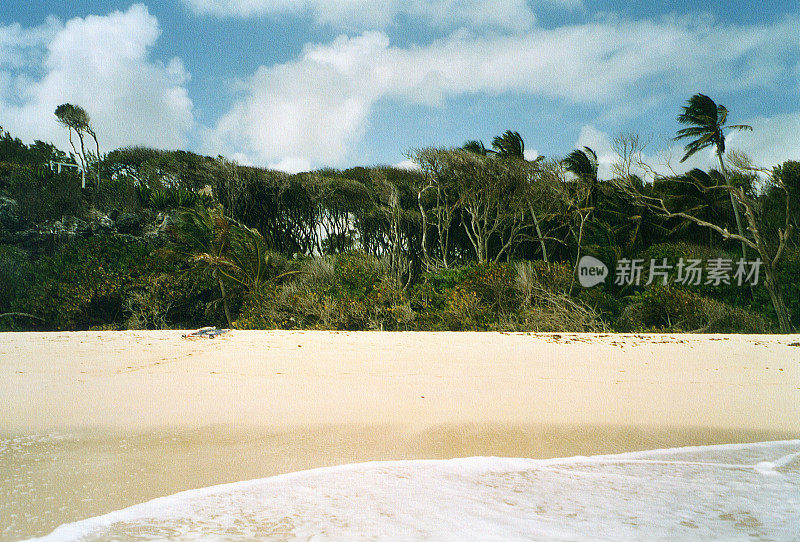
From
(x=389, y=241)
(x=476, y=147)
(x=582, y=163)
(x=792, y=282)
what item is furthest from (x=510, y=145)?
(x=792, y=282)

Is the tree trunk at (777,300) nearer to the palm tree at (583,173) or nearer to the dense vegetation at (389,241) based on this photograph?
the dense vegetation at (389,241)

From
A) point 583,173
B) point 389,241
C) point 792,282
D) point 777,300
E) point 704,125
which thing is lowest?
point 777,300

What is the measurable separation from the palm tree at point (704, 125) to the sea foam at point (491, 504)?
38.9ft

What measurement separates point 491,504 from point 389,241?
44.8ft

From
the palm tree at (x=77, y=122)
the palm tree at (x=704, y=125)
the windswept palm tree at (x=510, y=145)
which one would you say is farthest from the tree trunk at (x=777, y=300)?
the palm tree at (x=77, y=122)

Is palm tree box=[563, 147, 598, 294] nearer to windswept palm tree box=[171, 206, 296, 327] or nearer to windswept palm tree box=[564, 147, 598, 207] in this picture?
windswept palm tree box=[564, 147, 598, 207]

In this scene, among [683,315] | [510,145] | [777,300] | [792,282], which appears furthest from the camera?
[510,145]

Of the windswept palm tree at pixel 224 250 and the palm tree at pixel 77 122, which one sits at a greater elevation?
the palm tree at pixel 77 122

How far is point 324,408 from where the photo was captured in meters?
3.39

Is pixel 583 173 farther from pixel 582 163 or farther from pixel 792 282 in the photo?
pixel 792 282

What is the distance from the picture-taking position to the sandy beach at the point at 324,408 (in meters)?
2.42

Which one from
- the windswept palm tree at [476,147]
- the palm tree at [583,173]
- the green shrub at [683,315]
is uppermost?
the windswept palm tree at [476,147]

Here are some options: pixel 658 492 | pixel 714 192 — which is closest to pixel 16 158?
pixel 658 492

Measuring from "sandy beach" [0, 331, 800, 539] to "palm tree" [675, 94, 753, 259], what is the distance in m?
8.65
